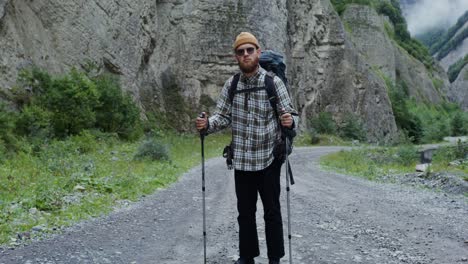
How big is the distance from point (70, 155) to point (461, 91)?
120115mm

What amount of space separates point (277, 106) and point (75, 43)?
23900 millimetres

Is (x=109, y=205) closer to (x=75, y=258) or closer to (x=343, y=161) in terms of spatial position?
(x=75, y=258)

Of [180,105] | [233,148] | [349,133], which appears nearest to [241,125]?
[233,148]

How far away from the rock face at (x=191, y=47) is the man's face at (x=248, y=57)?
1839 cm

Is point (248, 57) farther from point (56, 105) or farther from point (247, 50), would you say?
point (56, 105)

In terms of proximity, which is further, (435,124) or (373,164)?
(435,124)

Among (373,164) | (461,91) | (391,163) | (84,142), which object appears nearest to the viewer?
(84,142)

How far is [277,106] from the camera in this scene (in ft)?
14.6

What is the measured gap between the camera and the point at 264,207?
4.53m

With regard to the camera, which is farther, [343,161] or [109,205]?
[343,161]

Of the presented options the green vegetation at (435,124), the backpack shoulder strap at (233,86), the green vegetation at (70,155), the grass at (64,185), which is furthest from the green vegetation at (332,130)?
the backpack shoulder strap at (233,86)

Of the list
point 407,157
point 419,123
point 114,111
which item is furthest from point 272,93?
point 419,123

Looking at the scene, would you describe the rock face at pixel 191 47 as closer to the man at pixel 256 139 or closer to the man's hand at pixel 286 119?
the man at pixel 256 139

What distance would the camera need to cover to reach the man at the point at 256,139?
443cm
